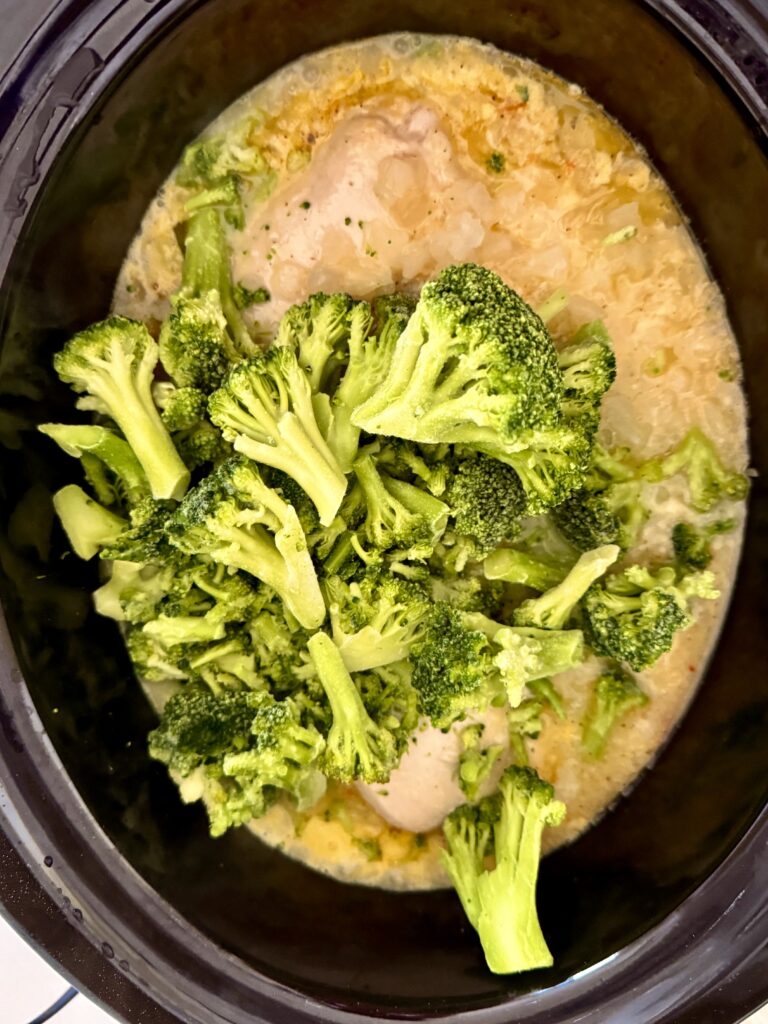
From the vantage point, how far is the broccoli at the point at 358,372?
1526 millimetres

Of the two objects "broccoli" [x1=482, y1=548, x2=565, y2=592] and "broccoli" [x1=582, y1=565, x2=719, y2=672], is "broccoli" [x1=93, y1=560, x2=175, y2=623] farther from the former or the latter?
"broccoli" [x1=582, y1=565, x2=719, y2=672]

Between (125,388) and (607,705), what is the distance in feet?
3.90

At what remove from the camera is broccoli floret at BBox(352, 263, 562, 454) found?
1337mm

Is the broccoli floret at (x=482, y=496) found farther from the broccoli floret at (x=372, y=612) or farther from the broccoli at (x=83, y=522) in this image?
the broccoli at (x=83, y=522)

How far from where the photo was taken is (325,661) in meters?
1.55

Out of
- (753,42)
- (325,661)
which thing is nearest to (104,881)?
(325,661)

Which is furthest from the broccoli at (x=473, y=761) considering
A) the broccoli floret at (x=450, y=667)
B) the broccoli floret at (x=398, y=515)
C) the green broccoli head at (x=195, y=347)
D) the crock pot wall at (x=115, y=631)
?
the green broccoli head at (x=195, y=347)

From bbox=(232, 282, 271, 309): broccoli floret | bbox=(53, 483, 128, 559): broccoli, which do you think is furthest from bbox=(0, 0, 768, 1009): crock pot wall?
bbox=(232, 282, 271, 309): broccoli floret

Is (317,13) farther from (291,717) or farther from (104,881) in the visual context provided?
(104,881)

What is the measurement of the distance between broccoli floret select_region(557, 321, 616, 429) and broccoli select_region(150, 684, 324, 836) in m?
0.78

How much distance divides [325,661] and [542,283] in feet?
2.89

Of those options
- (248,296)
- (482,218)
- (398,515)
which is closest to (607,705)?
(398,515)

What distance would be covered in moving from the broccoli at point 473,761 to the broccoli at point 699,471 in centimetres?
66

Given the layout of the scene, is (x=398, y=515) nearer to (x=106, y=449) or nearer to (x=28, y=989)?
(x=106, y=449)
